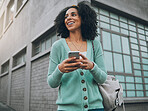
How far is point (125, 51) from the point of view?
576 cm

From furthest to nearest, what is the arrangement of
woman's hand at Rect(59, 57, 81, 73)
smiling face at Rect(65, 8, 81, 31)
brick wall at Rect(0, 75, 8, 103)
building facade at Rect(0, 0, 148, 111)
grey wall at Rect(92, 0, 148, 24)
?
brick wall at Rect(0, 75, 8, 103) < grey wall at Rect(92, 0, 148, 24) < building facade at Rect(0, 0, 148, 111) < smiling face at Rect(65, 8, 81, 31) < woman's hand at Rect(59, 57, 81, 73)

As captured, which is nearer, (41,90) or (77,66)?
(77,66)

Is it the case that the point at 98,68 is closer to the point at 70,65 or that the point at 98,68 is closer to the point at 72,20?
the point at 70,65

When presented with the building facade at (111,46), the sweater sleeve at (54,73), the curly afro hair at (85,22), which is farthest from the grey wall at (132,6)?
the sweater sleeve at (54,73)

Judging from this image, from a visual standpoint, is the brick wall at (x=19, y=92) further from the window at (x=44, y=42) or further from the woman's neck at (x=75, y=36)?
the woman's neck at (x=75, y=36)

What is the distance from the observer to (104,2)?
16.9 feet

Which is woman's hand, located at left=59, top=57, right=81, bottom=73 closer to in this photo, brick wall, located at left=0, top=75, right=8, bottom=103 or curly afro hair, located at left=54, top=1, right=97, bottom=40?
curly afro hair, located at left=54, top=1, right=97, bottom=40

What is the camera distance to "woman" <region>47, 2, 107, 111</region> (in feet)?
4.83

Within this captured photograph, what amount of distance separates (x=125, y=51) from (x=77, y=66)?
473 cm

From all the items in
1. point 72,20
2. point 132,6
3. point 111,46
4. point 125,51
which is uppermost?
point 132,6

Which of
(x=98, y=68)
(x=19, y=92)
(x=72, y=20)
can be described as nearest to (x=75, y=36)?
(x=72, y=20)

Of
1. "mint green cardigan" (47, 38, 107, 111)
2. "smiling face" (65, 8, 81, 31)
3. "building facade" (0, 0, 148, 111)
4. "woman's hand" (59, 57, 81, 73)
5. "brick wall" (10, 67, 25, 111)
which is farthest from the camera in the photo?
"brick wall" (10, 67, 25, 111)

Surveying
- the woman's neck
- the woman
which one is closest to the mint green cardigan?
the woman

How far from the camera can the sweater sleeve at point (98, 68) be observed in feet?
4.92
